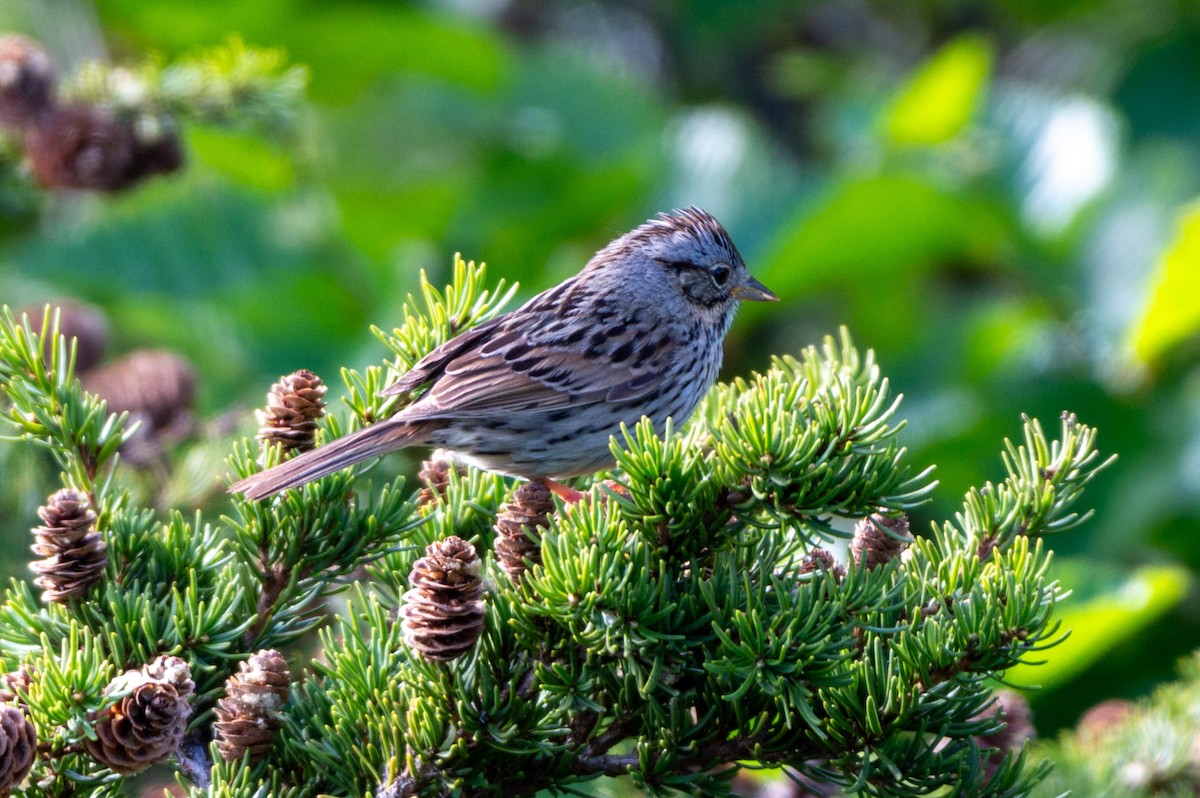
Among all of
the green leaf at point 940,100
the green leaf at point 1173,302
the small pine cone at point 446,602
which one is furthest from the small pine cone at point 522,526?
the green leaf at point 940,100

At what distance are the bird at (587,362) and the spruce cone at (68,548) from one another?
0.60 metres

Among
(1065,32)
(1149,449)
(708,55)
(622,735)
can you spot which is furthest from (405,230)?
(622,735)

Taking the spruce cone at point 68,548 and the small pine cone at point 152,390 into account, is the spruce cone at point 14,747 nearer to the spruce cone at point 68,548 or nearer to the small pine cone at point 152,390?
the spruce cone at point 68,548

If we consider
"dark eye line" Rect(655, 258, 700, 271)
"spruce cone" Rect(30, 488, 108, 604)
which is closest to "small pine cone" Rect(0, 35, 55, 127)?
"spruce cone" Rect(30, 488, 108, 604)

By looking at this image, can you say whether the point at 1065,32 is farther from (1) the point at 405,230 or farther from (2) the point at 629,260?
(2) the point at 629,260

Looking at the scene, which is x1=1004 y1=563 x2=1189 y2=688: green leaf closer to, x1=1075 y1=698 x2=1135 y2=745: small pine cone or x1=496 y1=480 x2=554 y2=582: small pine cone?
x1=1075 y1=698 x2=1135 y2=745: small pine cone

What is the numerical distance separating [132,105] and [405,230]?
3634mm

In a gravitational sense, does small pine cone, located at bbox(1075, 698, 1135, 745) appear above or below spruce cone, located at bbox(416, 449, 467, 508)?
below

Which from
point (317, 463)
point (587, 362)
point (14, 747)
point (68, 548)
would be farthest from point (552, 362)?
point (14, 747)

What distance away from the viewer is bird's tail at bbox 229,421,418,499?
2105 millimetres

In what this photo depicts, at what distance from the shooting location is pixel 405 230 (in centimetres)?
675

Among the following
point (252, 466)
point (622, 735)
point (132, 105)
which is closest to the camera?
point (622, 735)

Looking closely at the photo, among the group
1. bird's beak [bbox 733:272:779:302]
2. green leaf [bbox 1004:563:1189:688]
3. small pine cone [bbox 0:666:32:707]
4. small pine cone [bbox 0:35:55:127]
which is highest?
small pine cone [bbox 0:35:55:127]

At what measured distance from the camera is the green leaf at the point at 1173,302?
5.24 m
